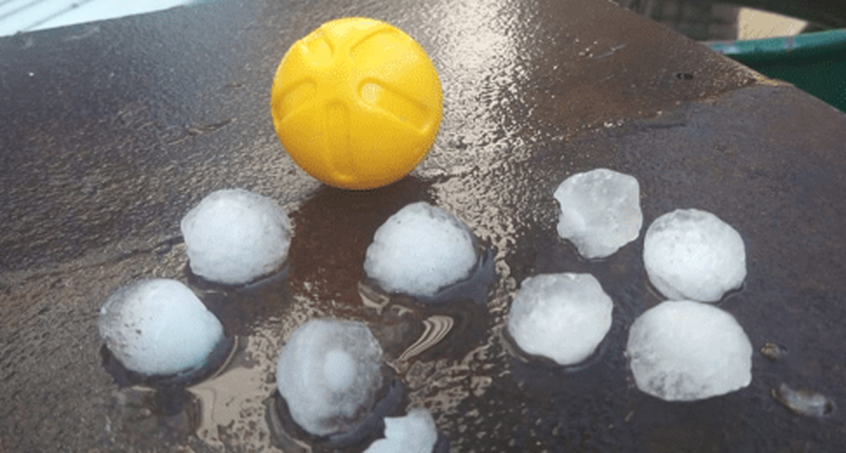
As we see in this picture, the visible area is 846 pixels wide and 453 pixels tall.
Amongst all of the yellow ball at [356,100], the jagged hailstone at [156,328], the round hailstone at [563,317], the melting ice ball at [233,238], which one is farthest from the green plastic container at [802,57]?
the jagged hailstone at [156,328]

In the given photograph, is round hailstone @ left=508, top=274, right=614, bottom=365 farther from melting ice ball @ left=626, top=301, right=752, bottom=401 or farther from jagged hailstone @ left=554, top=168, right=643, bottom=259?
jagged hailstone @ left=554, top=168, right=643, bottom=259

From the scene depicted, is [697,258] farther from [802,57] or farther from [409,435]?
[802,57]

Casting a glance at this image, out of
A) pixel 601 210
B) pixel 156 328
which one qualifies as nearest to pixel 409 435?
pixel 156 328

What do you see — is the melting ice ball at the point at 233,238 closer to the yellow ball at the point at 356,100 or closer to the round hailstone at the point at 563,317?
the yellow ball at the point at 356,100

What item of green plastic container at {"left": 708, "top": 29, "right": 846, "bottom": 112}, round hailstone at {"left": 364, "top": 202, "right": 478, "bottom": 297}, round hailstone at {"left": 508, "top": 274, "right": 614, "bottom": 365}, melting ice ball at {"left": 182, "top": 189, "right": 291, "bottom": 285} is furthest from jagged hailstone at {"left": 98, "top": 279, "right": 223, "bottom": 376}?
green plastic container at {"left": 708, "top": 29, "right": 846, "bottom": 112}

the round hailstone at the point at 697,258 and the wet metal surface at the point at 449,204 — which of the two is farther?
the round hailstone at the point at 697,258
